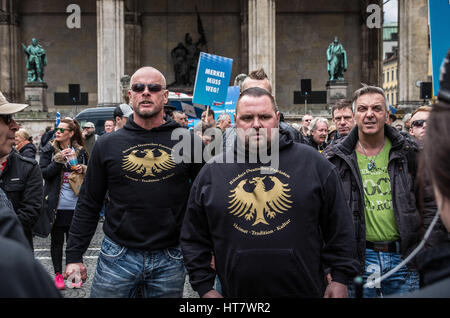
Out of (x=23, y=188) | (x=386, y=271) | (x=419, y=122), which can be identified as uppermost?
(x=419, y=122)

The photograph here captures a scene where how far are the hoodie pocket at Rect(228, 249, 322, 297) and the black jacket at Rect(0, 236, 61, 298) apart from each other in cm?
163

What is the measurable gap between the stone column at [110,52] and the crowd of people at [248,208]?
62.6 ft

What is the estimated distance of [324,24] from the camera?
29.9 metres

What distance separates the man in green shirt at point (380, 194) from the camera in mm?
3527

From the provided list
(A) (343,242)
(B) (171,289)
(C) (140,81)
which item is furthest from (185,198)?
(A) (343,242)

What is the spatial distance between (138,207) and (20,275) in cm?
232

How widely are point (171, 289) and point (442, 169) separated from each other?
8.10 feet

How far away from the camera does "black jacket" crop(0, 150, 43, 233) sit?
187 inches

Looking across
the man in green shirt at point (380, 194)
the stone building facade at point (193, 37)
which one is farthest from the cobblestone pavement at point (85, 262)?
the stone building facade at point (193, 37)

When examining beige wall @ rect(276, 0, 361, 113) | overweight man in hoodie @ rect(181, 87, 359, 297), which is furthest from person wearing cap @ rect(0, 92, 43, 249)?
beige wall @ rect(276, 0, 361, 113)

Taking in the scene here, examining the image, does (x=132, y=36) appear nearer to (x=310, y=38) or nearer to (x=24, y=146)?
(x=310, y=38)

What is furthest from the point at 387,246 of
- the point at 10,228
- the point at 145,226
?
the point at 10,228

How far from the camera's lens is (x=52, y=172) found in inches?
253
